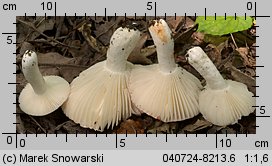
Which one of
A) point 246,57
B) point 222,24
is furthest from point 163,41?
point 246,57

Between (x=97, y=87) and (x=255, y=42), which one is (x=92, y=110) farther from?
(x=255, y=42)

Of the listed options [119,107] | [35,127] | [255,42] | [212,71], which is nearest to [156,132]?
[119,107]

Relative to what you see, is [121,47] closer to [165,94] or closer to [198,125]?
[165,94]

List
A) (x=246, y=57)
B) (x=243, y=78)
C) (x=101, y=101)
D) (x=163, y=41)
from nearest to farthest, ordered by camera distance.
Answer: (x=163, y=41) < (x=101, y=101) < (x=243, y=78) < (x=246, y=57)

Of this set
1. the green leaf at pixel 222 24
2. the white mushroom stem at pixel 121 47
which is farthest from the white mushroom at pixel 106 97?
the green leaf at pixel 222 24

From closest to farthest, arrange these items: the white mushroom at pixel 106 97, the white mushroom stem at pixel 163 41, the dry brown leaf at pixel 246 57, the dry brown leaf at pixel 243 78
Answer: the white mushroom stem at pixel 163 41
the white mushroom at pixel 106 97
the dry brown leaf at pixel 243 78
the dry brown leaf at pixel 246 57

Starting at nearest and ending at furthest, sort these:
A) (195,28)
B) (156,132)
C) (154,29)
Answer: (154,29), (156,132), (195,28)

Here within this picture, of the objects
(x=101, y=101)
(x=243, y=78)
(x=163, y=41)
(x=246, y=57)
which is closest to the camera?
(x=163, y=41)

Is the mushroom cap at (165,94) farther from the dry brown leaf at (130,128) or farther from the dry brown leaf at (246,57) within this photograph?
the dry brown leaf at (246,57)
